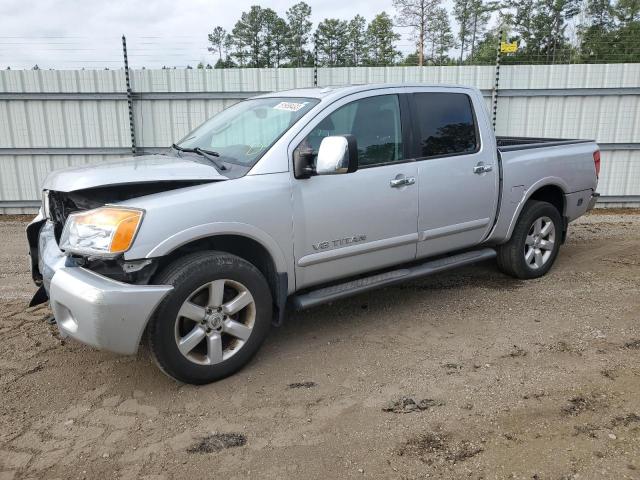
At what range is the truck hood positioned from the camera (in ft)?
10.1

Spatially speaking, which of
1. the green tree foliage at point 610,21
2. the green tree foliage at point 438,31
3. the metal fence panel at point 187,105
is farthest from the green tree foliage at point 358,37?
the metal fence panel at point 187,105

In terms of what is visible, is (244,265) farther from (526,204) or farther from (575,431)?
(526,204)

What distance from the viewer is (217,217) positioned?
314 centimetres

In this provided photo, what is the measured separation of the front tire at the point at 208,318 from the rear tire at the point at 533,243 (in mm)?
2759

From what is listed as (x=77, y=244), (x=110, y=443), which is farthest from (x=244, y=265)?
(x=110, y=443)

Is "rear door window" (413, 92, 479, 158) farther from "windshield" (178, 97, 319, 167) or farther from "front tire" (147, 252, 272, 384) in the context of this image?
"front tire" (147, 252, 272, 384)

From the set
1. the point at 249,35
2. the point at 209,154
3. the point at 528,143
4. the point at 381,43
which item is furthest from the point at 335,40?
the point at 209,154

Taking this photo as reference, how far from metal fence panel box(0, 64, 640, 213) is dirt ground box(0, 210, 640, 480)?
481 cm

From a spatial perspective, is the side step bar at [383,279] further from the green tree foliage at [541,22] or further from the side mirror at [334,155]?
the green tree foliage at [541,22]

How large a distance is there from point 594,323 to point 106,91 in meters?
7.87

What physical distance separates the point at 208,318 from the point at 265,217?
72 cm

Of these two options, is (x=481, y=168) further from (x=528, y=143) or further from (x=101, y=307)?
(x=101, y=307)

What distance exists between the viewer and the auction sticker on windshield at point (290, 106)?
378cm

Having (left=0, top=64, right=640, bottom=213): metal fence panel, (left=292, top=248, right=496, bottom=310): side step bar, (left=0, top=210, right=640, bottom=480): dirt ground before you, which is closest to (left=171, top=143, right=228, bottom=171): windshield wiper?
(left=292, top=248, right=496, bottom=310): side step bar
